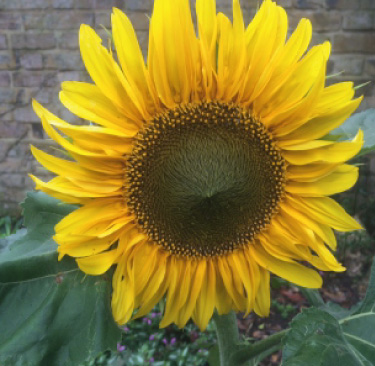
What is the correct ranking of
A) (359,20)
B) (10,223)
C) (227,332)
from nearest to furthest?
1. (227,332)
2. (359,20)
3. (10,223)

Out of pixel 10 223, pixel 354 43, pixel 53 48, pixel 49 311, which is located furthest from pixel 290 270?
pixel 10 223

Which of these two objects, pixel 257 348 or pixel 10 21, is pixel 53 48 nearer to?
pixel 10 21

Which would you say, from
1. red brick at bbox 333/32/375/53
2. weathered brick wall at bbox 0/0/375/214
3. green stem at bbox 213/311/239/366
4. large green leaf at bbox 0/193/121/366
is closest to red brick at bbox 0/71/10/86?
weathered brick wall at bbox 0/0/375/214

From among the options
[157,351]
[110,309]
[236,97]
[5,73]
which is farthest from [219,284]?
[5,73]

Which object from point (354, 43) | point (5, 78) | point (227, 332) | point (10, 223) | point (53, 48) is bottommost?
point (10, 223)

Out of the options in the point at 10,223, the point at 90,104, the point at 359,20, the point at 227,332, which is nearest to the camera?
the point at 90,104

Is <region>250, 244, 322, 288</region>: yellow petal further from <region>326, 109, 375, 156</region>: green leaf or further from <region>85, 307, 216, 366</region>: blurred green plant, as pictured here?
<region>85, 307, 216, 366</region>: blurred green plant
